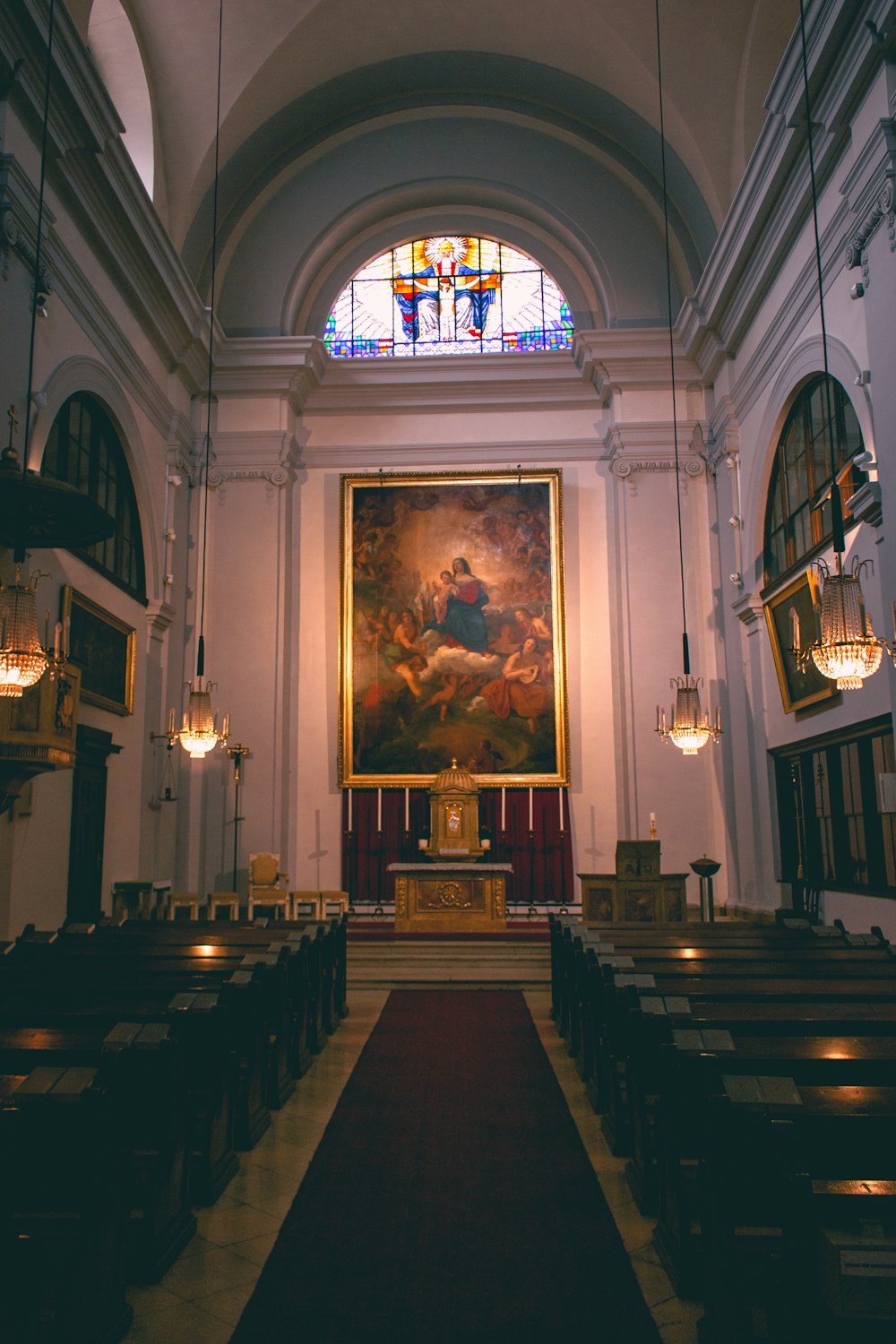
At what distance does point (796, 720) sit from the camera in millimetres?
10344

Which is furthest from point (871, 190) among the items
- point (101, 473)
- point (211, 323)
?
point (211, 323)

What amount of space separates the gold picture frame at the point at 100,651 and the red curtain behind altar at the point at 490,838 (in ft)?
11.6

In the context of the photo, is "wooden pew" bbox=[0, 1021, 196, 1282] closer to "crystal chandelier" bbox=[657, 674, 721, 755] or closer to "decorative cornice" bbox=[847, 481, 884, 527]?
"decorative cornice" bbox=[847, 481, 884, 527]

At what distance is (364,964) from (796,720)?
4942 millimetres

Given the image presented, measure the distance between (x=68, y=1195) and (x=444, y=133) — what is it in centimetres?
1488

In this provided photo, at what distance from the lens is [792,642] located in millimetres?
10305

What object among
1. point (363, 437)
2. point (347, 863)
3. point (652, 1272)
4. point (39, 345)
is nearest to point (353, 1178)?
point (652, 1272)

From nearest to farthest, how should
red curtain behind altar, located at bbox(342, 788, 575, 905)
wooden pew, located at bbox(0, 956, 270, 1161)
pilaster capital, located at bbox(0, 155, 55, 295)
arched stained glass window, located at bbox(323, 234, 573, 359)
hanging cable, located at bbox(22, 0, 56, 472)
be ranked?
wooden pew, located at bbox(0, 956, 270, 1161)
hanging cable, located at bbox(22, 0, 56, 472)
pilaster capital, located at bbox(0, 155, 55, 295)
red curtain behind altar, located at bbox(342, 788, 575, 905)
arched stained glass window, located at bbox(323, 234, 573, 359)

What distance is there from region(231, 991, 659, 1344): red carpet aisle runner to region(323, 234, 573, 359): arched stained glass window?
1159cm

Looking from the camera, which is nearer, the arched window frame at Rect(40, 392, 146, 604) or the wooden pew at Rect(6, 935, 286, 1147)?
the wooden pew at Rect(6, 935, 286, 1147)

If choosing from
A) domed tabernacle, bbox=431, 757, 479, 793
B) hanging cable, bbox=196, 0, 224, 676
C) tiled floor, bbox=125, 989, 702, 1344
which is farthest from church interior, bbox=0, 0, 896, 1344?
domed tabernacle, bbox=431, 757, 479, 793

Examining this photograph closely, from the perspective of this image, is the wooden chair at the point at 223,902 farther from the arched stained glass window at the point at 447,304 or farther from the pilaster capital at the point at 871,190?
the pilaster capital at the point at 871,190

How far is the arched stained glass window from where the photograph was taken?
15.0m

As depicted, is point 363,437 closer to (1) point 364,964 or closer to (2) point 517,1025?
(1) point 364,964
